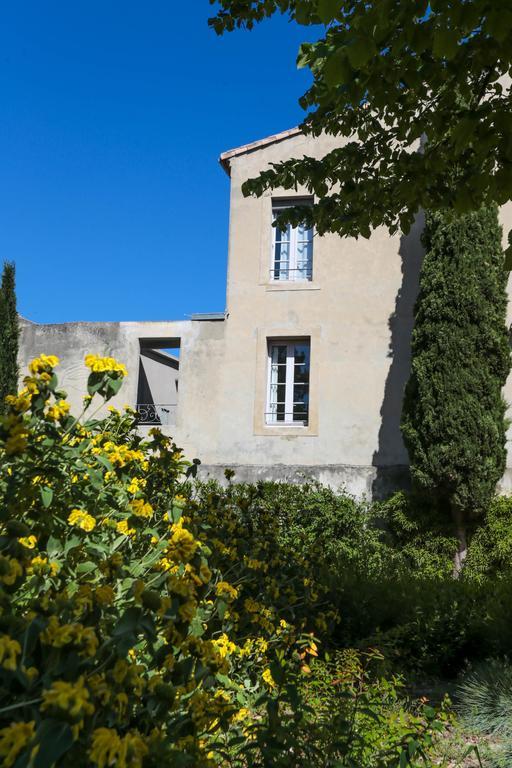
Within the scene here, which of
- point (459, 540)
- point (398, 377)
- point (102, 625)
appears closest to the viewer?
point (102, 625)

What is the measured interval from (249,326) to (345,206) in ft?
24.5

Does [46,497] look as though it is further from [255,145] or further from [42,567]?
[255,145]

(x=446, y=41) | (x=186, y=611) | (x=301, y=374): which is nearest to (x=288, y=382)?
(x=301, y=374)

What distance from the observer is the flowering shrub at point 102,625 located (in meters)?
1.52

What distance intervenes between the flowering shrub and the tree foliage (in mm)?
2163

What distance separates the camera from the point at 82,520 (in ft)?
8.96

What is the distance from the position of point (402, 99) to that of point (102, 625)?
13.6ft

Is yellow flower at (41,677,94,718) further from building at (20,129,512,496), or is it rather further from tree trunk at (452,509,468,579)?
building at (20,129,512,496)

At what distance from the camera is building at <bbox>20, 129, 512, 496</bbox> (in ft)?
39.9

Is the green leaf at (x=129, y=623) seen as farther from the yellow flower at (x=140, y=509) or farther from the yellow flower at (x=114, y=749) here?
the yellow flower at (x=140, y=509)

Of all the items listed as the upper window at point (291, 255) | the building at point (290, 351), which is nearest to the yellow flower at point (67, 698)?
the building at point (290, 351)

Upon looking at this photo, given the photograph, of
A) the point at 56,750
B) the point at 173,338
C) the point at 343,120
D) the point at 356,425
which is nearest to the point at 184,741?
the point at 56,750

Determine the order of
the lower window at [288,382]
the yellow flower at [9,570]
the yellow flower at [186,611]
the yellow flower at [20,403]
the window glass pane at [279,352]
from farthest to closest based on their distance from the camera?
the window glass pane at [279,352], the lower window at [288,382], the yellow flower at [20,403], the yellow flower at [186,611], the yellow flower at [9,570]

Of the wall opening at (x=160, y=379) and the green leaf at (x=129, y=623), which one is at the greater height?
the wall opening at (x=160, y=379)
